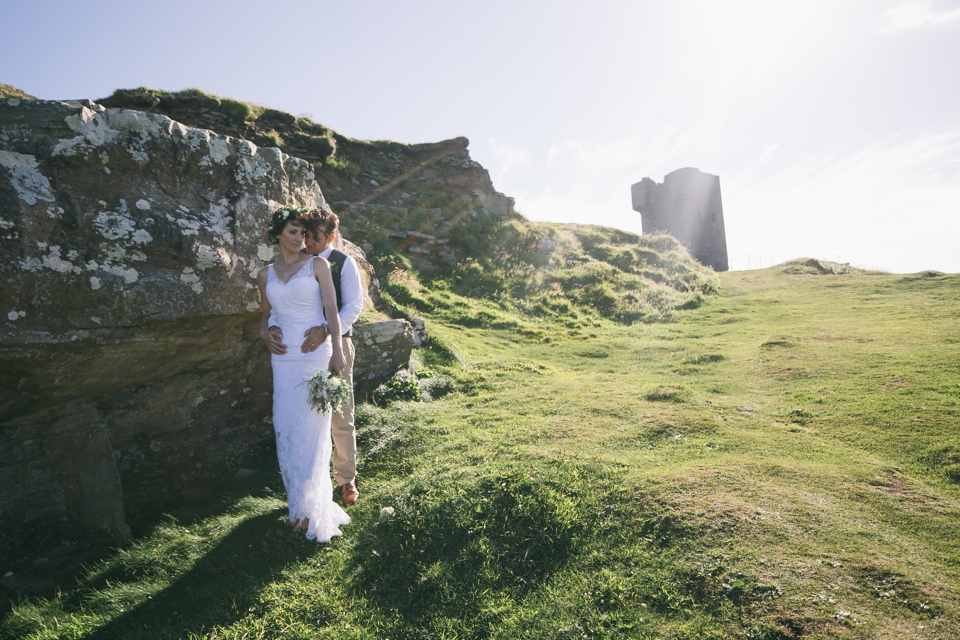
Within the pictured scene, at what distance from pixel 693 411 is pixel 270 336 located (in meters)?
5.89

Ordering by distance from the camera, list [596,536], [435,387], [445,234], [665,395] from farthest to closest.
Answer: [445,234]
[435,387]
[665,395]
[596,536]

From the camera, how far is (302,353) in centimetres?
498

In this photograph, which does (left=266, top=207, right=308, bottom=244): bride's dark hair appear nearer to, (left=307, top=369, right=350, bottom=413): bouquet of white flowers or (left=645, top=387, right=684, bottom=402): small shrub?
(left=307, top=369, right=350, bottom=413): bouquet of white flowers

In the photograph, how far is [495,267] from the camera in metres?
19.0

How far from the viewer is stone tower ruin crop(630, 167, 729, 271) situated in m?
42.3

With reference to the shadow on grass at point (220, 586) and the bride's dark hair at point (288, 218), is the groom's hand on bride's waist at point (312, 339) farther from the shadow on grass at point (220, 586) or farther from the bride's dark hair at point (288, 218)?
the shadow on grass at point (220, 586)

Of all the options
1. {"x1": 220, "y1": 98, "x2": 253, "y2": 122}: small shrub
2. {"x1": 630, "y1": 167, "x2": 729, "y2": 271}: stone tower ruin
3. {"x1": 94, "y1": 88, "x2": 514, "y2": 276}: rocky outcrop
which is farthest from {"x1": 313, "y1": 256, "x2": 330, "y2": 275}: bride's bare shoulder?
{"x1": 630, "y1": 167, "x2": 729, "y2": 271}: stone tower ruin

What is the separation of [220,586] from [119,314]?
102 inches

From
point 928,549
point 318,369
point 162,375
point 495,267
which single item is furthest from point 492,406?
point 495,267

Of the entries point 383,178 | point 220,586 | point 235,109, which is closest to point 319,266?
point 220,586

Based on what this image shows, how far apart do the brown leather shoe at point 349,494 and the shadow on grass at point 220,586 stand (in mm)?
633

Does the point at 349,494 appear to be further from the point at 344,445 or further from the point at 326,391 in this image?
the point at 326,391

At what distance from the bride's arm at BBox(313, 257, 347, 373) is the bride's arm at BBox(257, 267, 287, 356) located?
46 centimetres

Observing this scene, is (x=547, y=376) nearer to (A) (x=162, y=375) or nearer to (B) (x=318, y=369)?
(B) (x=318, y=369)
